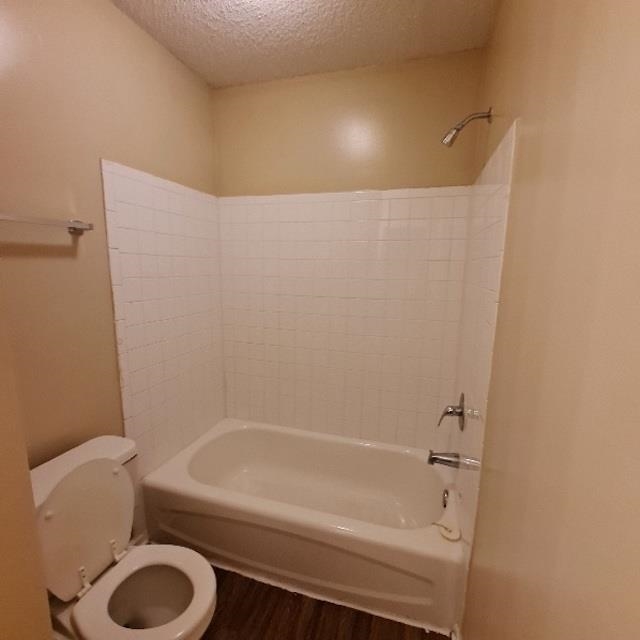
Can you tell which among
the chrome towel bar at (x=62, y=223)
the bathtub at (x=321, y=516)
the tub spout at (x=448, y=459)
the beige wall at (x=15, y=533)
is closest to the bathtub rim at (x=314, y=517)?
the bathtub at (x=321, y=516)

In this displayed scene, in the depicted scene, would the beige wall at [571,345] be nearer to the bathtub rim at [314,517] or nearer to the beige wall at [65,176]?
the bathtub rim at [314,517]

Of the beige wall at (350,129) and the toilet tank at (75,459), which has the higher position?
the beige wall at (350,129)

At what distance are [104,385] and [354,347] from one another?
4.16ft

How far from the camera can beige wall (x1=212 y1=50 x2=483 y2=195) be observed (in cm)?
174

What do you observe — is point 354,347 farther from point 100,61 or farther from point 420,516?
point 100,61

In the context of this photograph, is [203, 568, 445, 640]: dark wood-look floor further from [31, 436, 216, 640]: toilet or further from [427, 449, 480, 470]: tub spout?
[427, 449, 480, 470]: tub spout

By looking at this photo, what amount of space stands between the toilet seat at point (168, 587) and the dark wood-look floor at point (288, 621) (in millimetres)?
341

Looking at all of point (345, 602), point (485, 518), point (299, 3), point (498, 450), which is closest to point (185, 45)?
point (299, 3)

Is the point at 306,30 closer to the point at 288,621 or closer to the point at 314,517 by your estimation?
the point at 314,517

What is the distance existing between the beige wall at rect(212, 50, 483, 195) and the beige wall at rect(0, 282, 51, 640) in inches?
69.8

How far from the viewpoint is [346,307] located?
6.60ft

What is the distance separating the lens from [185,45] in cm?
164

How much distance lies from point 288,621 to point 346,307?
148 centimetres

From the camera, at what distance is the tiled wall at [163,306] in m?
1.51
